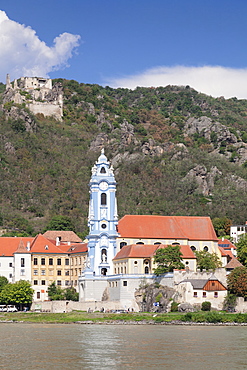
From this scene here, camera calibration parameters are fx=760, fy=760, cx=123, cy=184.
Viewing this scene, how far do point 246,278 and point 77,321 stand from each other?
20.0 metres

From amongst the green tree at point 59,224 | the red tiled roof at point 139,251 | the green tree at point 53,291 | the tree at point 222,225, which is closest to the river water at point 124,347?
the red tiled roof at point 139,251

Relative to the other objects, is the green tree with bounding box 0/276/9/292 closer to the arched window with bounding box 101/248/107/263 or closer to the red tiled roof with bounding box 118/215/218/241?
the arched window with bounding box 101/248/107/263

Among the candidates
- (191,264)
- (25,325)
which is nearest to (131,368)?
(25,325)

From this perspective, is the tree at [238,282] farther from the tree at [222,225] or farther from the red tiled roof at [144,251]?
the tree at [222,225]

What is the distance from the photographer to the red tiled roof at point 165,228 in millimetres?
108500

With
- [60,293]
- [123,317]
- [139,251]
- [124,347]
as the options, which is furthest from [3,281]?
[124,347]

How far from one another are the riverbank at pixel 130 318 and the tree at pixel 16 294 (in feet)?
18.2

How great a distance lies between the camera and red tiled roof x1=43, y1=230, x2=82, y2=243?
128 m

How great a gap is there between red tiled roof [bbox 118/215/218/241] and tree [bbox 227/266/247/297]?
1933cm

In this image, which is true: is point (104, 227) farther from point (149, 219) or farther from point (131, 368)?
point (131, 368)

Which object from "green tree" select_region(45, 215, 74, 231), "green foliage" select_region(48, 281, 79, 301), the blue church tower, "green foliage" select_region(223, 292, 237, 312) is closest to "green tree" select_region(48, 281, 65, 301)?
"green foliage" select_region(48, 281, 79, 301)

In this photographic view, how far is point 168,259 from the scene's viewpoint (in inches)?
3784

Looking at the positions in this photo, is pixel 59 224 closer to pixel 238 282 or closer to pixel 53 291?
pixel 53 291

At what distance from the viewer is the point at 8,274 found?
11562 centimetres
